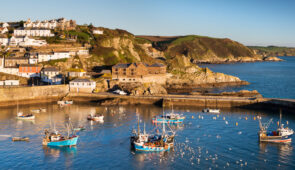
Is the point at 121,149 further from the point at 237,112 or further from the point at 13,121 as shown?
the point at 237,112

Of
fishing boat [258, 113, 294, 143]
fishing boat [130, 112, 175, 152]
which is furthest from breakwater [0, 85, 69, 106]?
fishing boat [258, 113, 294, 143]

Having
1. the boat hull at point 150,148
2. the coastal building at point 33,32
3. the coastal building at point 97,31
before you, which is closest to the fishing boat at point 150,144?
the boat hull at point 150,148

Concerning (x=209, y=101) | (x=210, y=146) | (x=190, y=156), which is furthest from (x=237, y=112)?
(x=190, y=156)

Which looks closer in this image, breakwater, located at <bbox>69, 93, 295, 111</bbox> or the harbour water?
the harbour water

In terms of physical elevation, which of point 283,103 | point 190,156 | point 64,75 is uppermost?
point 64,75

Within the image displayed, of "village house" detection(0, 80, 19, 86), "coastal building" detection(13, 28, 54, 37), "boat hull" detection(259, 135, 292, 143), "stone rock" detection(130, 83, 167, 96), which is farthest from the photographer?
"coastal building" detection(13, 28, 54, 37)

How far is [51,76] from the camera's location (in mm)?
104750

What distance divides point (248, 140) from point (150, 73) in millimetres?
66159

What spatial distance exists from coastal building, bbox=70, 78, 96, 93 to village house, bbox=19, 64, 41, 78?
1586cm

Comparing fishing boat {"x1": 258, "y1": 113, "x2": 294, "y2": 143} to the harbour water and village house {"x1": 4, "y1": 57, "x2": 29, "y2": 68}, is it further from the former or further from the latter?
village house {"x1": 4, "y1": 57, "x2": 29, "y2": 68}

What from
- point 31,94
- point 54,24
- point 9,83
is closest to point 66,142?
point 31,94

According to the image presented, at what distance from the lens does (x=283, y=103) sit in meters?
81.5

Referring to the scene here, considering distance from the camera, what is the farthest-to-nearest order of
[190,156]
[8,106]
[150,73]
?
[150,73] → [8,106] → [190,156]

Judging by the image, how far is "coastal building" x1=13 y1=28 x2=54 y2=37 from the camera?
138500 millimetres
